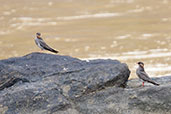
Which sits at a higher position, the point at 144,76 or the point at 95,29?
the point at 95,29

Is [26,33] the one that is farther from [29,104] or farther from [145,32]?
[29,104]

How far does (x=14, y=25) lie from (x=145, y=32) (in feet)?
22.4

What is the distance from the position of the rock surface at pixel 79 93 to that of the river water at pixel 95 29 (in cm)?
618

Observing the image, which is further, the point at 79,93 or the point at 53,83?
the point at 53,83

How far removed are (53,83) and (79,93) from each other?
0.50 meters

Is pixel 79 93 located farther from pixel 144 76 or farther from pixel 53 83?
pixel 144 76

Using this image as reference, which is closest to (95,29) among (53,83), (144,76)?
(144,76)

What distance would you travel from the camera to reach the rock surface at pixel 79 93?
7.24m

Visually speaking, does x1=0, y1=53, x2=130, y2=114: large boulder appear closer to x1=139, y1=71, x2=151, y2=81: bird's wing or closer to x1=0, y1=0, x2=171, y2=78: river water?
x1=139, y1=71, x2=151, y2=81: bird's wing

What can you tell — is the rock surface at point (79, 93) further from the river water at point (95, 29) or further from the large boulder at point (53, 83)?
the river water at point (95, 29)

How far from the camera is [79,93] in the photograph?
291 inches

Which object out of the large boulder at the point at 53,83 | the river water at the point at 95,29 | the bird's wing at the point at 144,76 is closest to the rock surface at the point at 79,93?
the large boulder at the point at 53,83

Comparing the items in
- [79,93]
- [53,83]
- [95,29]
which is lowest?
[79,93]

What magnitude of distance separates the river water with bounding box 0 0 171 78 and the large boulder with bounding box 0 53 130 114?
19.8 ft
